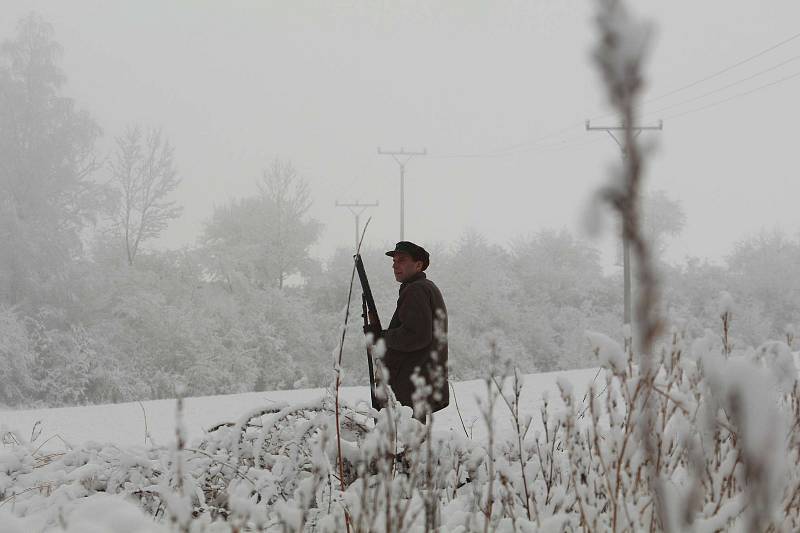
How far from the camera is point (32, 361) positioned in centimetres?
1852

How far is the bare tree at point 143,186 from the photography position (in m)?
22.8

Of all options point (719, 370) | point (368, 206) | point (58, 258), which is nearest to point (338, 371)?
point (719, 370)

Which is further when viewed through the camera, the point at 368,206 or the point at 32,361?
the point at 368,206

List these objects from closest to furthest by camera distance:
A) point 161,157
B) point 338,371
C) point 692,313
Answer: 1. point 338,371
2. point 161,157
3. point 692,313

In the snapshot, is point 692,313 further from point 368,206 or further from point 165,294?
point 165,294

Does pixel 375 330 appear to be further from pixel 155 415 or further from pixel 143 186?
pixel 143 186

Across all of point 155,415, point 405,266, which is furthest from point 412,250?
point 155,415

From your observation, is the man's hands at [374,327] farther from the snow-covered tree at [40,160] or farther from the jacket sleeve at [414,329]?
the snow-covered tree at [40,160]

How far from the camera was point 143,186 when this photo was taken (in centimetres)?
2319

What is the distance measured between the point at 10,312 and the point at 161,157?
6838mm

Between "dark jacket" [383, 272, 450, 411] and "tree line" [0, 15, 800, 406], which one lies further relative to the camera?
"tree line" [0, 15, 800, 406]

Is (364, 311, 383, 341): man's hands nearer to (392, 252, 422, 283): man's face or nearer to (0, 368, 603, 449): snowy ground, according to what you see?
(392, 252, 422, 283): man's face

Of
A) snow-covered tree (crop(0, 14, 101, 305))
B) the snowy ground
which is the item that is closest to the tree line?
snow-covered tree (crop(0, 14, 101, 305))

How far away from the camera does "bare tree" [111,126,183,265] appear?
22797 mm
